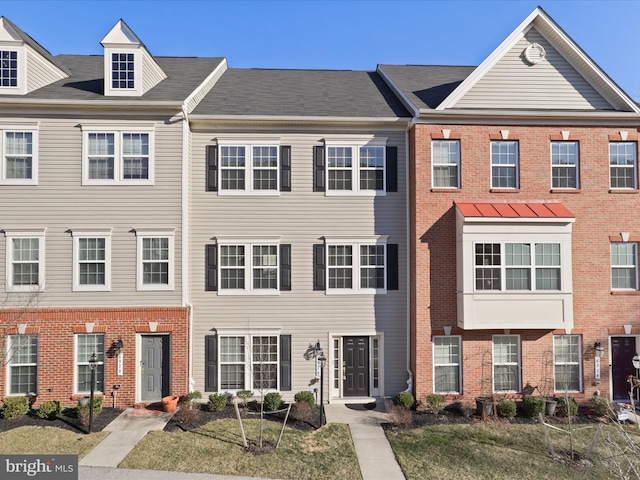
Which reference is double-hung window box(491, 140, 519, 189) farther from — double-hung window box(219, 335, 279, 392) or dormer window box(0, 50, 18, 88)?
dormer window box(0, 50, 18, 88)

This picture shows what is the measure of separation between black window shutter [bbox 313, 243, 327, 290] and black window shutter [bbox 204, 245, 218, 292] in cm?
361

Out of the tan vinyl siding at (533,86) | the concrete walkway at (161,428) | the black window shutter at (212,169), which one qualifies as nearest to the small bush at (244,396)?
the concrete walkway at (161,428)

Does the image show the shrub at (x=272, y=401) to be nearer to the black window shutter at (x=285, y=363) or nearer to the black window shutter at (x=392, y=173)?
the black window shutter at (x=285, y=363)

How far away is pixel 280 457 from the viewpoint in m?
11.0

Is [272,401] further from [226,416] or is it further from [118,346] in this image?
[118,346]

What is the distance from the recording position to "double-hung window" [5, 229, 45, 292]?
46.9ft

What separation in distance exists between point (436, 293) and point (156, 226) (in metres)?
10.1

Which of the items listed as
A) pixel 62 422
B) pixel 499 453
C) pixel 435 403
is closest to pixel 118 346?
pixel 62 422

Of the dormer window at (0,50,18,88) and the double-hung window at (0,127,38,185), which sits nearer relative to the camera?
the double-hung window at (0,127,38,185)

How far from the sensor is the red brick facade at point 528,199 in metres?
14.9

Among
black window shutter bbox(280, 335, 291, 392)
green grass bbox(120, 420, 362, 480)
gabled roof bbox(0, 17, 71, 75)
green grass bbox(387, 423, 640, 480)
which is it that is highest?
gabled roof bbox(0, 17, 71, 75)

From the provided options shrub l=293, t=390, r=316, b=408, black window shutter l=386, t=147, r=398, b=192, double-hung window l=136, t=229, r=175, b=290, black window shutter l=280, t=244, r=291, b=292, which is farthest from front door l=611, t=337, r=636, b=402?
double-hung window l=136, t=229, r=175, b=290

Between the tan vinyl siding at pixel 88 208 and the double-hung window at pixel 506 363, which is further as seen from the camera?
the double-hung window at pixel 506 363

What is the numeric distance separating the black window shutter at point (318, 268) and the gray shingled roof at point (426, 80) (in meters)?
6.31
